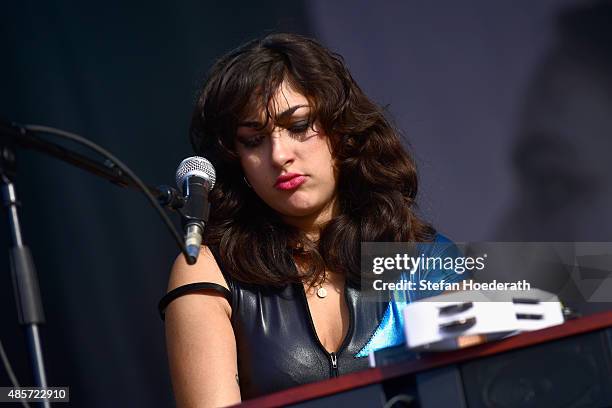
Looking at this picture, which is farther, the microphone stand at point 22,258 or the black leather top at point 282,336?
the black leather top at point 282,336

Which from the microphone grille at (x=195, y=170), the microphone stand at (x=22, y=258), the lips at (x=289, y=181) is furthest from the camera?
the lips at (x=289, y=181)

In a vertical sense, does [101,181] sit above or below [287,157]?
above

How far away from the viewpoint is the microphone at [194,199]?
4.72ft

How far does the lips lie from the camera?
218cm

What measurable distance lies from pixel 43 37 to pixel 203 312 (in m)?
1.12

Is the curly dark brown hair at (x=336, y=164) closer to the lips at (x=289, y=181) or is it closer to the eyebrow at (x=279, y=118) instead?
the eyebrow at (x=279, y=118)

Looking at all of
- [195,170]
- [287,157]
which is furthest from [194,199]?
[287,157]

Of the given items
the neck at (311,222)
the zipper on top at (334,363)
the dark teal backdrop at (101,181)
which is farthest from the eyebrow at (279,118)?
the dark teal backdrop at (101,181)

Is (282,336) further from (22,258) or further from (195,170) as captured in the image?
(22,258)

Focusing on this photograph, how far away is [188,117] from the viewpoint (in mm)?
2881

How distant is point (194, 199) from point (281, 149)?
2.16ft

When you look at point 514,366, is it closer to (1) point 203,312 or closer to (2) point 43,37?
(1) point 203,312

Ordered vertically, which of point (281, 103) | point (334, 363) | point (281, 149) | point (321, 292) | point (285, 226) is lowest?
point (334, 363)

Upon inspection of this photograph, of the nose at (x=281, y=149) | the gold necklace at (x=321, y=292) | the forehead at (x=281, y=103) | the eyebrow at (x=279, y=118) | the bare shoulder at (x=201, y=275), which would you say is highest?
the forehead at (x=281, y=103)
